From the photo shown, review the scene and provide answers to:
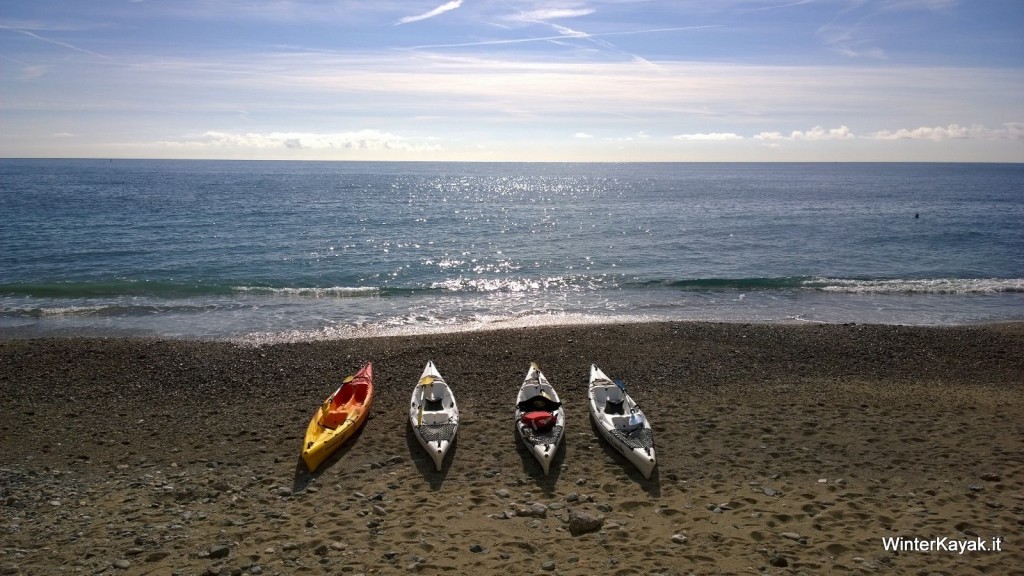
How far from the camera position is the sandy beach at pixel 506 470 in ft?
26.2

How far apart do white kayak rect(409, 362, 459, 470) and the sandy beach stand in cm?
30

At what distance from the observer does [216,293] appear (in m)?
26.1

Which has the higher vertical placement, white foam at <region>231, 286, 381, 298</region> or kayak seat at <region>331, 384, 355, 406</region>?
white foam at <region>231, 286, 381, 298</region>

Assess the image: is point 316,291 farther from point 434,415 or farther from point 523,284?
point 434,415

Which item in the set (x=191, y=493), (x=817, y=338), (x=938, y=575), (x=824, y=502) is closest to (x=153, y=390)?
(x=191, y=493)

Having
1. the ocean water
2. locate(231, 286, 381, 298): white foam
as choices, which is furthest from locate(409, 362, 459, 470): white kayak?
locate(231, 286, 381, 298): white foam

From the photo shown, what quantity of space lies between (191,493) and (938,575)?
10308 mm

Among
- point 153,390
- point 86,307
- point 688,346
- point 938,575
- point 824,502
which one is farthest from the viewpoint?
point 86,307

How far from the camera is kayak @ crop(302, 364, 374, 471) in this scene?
1083 centimetres

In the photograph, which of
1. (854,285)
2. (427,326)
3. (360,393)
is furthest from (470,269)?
(360,393)

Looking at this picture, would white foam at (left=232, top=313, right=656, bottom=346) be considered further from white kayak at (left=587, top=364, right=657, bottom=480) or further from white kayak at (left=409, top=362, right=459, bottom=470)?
white kayak at (left=587, top=364, right=657, bottom=480)

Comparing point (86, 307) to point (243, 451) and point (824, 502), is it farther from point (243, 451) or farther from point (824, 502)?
point (824, 502)

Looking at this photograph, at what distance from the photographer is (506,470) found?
416 inches

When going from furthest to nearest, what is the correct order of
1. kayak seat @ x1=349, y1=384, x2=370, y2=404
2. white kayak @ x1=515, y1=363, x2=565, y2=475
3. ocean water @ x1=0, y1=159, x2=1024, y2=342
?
ocean water @ x1=0, y1=159, x2=1024, y2=342 < kayak seat @ x1=349, y1=384, x2=370, y2=404 < white kayak @ x1=515, y1=363, x2=565, y2=475
